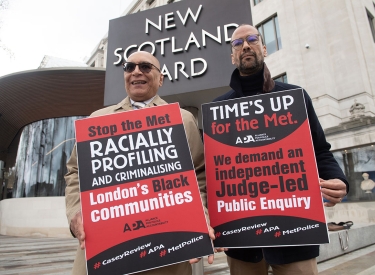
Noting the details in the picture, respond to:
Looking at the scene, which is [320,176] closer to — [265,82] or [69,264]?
[265,82]

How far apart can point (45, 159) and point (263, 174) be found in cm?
1406

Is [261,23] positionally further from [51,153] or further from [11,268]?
[11,268]

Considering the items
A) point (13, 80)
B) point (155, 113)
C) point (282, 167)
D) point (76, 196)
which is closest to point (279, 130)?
point (282, 167)

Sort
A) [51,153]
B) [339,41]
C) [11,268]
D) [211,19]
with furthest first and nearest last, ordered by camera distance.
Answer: [339,41], [51,153], [11,268], [211,19]

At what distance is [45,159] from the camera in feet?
43.9

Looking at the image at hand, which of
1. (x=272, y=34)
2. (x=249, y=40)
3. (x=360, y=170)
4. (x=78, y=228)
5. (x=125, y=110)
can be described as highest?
(x=272, y=34)

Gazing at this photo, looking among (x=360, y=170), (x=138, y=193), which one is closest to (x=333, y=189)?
(x=138, y=193)

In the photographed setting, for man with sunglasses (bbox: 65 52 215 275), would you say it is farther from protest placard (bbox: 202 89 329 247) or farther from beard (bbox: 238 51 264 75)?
beard (bbox: 238 51 264 75)

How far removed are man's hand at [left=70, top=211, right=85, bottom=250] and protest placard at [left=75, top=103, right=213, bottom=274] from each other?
3cm

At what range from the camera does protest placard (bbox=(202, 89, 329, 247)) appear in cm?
156

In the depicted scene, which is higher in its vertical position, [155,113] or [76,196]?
[155,113]

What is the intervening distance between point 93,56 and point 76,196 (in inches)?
1547

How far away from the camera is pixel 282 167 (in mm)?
1638

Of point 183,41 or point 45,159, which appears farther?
point 45,159
